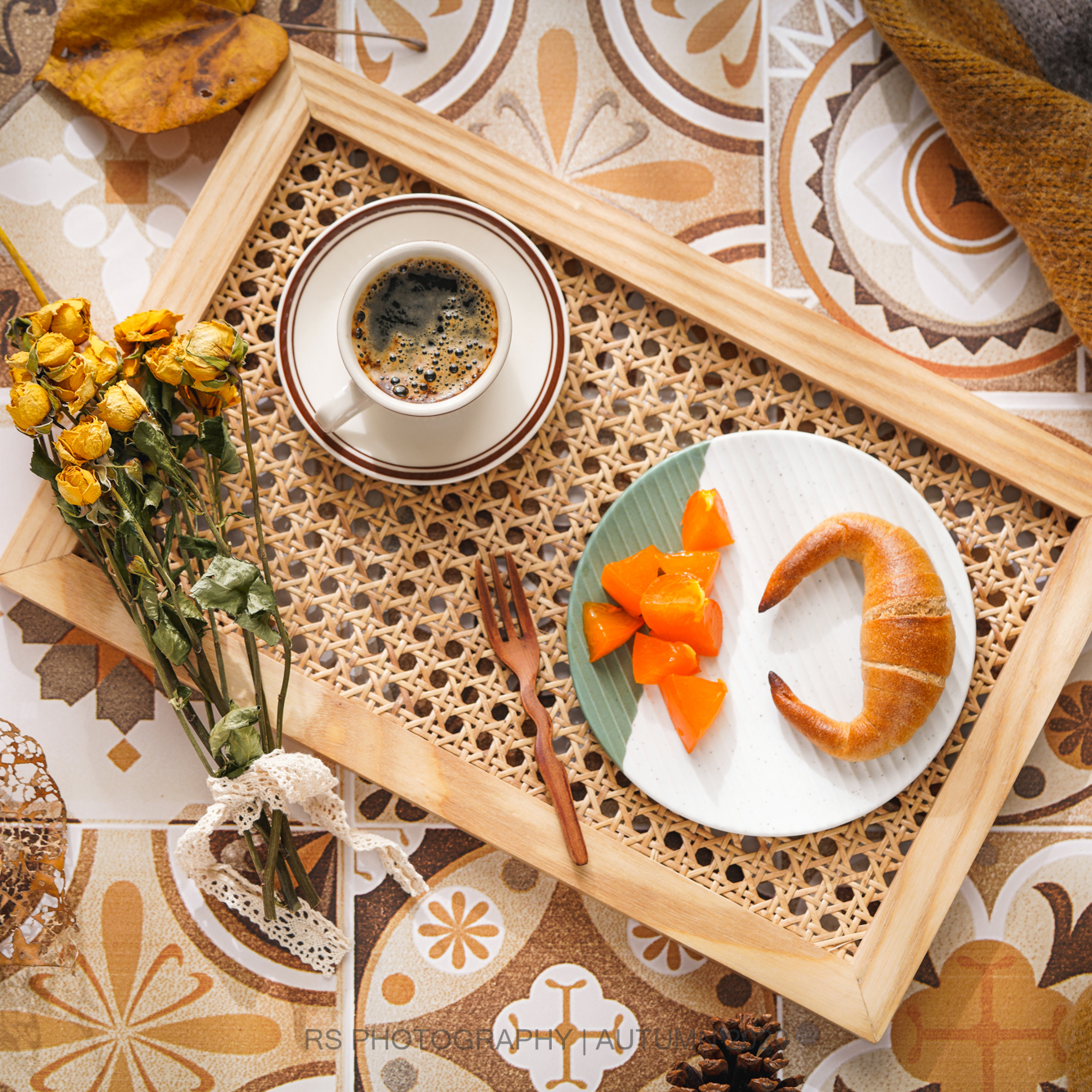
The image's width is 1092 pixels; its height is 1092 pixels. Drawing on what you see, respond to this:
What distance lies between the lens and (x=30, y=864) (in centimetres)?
108

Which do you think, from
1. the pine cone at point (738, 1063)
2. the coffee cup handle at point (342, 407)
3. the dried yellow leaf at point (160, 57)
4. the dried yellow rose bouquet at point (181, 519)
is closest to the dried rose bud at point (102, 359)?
the dried yellow rose bouquet at point (181, 519)

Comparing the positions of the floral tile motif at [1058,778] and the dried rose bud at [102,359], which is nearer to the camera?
the dried rose bud at [102,359]

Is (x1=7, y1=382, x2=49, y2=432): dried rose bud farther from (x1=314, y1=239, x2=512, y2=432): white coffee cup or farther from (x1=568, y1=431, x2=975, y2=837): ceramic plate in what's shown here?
(x1=568, y1=431, x2=975, y2=837): ceramic plate

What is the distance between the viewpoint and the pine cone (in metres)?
0.98

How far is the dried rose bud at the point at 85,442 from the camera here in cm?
78

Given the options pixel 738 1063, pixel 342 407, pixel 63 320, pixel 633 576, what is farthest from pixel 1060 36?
pixel 738 1063

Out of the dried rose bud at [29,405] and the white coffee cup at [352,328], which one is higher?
the white coffee cup at [352,328]

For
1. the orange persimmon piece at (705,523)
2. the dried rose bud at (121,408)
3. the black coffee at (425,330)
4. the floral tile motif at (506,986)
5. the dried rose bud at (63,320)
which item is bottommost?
the floral tile motif at (506,986)

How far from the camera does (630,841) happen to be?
101 cm

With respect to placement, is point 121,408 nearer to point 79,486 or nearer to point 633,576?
point 79,486

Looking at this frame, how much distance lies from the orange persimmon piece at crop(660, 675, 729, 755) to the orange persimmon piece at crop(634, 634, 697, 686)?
11 mm

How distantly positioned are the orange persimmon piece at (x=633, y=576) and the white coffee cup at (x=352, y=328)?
0.28m

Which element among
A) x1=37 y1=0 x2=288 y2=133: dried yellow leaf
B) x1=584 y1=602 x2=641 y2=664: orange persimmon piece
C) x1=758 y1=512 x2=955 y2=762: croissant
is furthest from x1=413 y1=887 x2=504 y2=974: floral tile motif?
x1=37 y1=0 x2=288 y2=133: dried yellow leaf

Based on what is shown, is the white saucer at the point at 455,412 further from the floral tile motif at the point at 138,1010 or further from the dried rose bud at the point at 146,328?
the floral tile motif at the point at 138,1010
